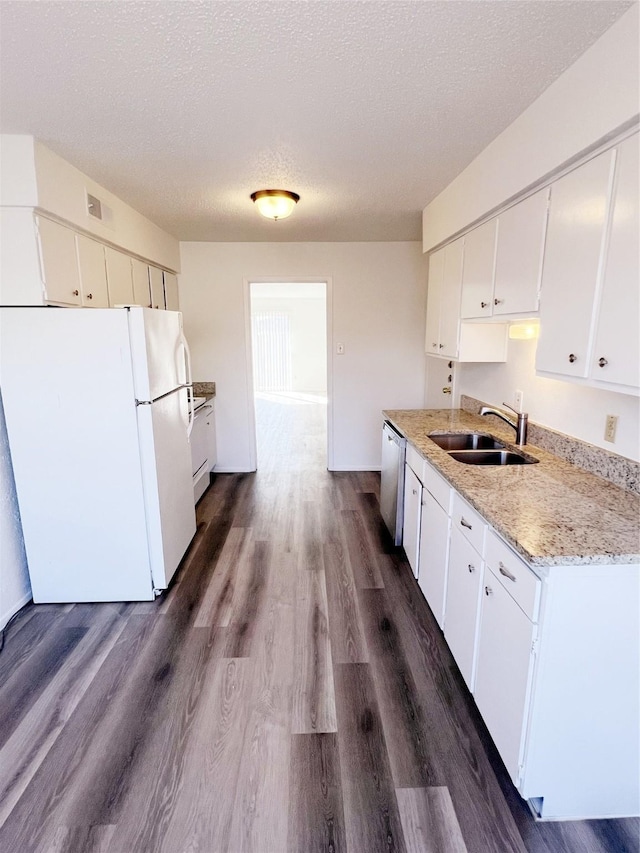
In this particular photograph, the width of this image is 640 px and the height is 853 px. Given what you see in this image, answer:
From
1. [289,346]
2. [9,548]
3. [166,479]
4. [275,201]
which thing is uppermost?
[275,201]

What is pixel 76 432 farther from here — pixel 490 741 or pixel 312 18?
pixel 490 741

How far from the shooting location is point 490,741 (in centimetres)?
165

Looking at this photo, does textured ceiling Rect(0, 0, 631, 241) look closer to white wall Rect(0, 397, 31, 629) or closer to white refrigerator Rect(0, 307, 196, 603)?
white refrigerator Rect(0, 307, 196, 603)

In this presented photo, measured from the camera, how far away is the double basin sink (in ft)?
7.66

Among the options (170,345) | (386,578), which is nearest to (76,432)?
(170,345)

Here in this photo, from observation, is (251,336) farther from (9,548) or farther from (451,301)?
(9,548)

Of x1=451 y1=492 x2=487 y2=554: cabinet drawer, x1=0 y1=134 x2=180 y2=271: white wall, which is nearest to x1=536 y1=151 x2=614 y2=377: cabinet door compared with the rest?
x1=451 y1=492 x2=487 y2=554: cabinet drawer

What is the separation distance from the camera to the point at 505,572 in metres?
1.41

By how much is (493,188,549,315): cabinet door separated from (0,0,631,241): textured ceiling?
1.27 feet

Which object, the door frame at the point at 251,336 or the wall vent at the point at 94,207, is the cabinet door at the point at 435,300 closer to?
the door frame at the point at 251,336

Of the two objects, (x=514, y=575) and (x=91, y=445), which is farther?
(x=91, y=445)

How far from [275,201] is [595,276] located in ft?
6.57

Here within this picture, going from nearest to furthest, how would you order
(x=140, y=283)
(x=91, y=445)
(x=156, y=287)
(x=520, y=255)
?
(x=520, y=255) < (x=91, y=445) < (x=140, y=283) < (x=156, y=287)

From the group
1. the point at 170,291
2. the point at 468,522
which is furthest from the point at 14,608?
the point at 170,291
